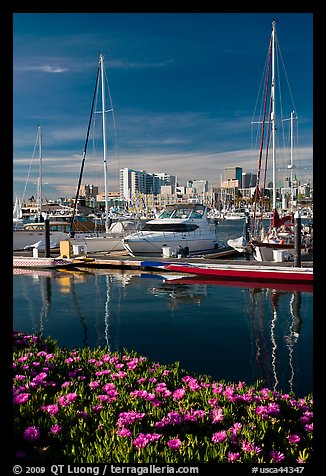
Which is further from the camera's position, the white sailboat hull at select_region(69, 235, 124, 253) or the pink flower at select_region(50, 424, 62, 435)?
the white sailboat hull at select_region(69, 235, 124, 253)

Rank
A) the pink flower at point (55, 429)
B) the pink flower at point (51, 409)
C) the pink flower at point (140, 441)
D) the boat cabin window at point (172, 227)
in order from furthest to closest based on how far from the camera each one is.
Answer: the boat cabin window at point (172, 227)
the pink flower at point (51, 409)
the pink flower at point (55, 429)
the pink flower at point (140, 441)

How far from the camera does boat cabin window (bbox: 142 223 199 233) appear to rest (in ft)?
96.9

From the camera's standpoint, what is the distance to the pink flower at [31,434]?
3.35m

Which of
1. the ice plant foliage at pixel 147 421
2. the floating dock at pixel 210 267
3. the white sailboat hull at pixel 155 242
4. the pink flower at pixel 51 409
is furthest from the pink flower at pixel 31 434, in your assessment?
the white sailboat hull at pixel 155 242

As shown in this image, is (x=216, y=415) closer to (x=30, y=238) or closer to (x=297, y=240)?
(x=297, y=240)

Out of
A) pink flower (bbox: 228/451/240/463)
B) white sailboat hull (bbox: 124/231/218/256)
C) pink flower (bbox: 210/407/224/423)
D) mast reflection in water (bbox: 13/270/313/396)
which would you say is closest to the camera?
pink flower (bbox: 228/451/240/463)

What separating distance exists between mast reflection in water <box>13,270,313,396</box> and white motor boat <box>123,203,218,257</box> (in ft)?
21.6

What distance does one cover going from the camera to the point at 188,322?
1259 centimetres

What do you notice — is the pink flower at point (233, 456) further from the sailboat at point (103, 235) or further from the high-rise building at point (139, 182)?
the high-rise building at point (139, 182)

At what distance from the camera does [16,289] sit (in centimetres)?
1905

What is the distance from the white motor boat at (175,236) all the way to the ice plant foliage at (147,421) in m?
20.5

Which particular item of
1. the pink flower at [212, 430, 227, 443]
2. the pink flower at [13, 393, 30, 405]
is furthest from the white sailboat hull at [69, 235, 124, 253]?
the pink flower at [212, 430, 227, 443]

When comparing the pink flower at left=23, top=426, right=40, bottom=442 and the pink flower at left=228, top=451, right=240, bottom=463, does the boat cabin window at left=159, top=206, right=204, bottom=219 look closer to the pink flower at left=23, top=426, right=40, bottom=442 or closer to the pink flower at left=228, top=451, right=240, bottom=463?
the pink flower at left=23, top=426, right=40, bottom=442

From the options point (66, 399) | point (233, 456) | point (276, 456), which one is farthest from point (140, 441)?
point (66, 399)
